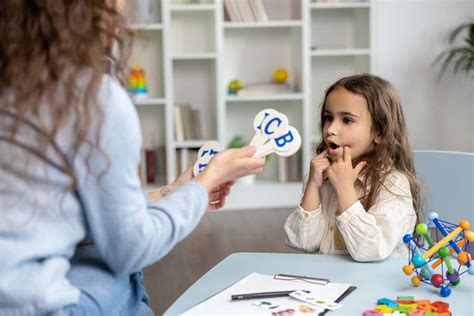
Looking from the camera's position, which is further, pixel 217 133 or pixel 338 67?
pixel 338 67

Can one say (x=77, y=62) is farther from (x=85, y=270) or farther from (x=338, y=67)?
(x=338, y=67)

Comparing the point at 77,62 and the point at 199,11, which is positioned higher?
the point at 199,11

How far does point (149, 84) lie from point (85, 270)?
13.6ft

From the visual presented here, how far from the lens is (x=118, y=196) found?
1.16 meters

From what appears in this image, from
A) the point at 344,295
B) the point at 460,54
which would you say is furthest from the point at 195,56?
the point at 344,295

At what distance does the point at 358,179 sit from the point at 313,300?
0.68m

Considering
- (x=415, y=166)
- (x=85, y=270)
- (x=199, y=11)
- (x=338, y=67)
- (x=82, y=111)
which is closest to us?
(x=82, y=111)

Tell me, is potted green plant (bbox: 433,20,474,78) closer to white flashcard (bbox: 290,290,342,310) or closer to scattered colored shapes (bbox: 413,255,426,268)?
scattered colored shapes (bbox: 413,255,426,268)

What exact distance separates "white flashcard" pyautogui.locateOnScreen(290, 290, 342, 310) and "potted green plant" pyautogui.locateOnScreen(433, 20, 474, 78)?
4178mm

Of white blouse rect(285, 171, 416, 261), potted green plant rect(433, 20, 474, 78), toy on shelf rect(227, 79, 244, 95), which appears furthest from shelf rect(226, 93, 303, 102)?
white blouse rect(285, 171, 416, 261)

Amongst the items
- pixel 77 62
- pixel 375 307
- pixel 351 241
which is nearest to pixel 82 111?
pixel 77 62

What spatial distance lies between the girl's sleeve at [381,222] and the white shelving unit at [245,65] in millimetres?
3195

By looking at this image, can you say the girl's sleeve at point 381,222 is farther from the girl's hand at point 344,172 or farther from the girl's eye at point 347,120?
the girl's eye at point 347,120

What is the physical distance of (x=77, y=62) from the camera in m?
1.15
